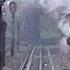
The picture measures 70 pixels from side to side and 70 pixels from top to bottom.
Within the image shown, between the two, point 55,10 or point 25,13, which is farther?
point 25,13

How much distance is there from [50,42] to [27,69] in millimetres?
20019

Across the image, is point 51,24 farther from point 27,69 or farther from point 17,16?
point 27,69

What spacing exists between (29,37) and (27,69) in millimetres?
18862

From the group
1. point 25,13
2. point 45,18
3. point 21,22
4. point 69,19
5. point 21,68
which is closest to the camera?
point 21,68

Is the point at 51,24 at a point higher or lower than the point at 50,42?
higher

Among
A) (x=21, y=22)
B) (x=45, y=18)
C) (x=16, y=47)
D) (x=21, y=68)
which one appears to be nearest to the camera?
(x=21, y=68)

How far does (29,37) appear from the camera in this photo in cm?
3447

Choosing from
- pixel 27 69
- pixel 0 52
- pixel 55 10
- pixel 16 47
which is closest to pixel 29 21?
pixel 16 47

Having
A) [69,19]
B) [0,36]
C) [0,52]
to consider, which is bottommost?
[0,52]

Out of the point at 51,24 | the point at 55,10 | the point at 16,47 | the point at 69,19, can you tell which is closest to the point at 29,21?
the point at 51,24

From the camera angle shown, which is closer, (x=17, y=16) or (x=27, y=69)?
(x=27, y=69)

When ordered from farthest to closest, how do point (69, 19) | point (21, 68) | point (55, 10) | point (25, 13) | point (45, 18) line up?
point (45, 18) < point (25, 13) < point (55, 10) < point (69, 19) < point (21, 68)

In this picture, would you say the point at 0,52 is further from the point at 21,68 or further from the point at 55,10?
the point at 55,10

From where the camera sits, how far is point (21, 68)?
1532cm
